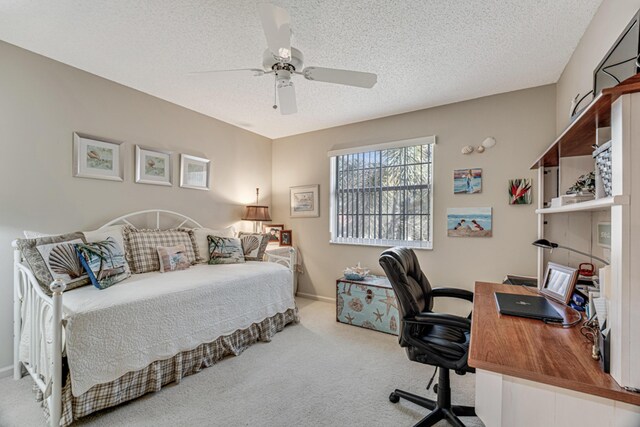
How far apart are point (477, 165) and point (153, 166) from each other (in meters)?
3.48

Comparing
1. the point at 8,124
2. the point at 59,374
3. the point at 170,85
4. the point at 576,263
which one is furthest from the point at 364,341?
the point at 8,124

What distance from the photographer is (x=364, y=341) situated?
276 cm

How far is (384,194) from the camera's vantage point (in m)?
3.60

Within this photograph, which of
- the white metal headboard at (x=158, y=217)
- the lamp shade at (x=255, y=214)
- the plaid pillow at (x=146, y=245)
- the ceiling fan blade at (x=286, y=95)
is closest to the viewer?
the ceiling fan blade at (x=286, y=95)

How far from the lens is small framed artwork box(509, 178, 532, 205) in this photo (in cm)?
269

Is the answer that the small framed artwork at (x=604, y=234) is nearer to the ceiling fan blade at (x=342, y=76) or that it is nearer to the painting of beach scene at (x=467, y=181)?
the painting of beach scene at (x=467, y=181)

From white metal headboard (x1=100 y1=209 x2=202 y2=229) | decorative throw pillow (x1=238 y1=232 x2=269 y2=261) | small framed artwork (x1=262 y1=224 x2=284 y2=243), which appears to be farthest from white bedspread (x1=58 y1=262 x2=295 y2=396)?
small framed artwork (x1=262 y1=224 x2=284 y2=243)

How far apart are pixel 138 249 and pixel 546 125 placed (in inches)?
158

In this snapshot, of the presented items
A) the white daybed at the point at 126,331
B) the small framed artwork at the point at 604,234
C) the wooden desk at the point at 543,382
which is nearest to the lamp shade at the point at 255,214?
the white daybed at the point at 126,331

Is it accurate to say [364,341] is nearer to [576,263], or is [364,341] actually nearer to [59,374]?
[576,263]

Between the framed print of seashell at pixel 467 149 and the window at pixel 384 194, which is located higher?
the framed print of seashell at pixel 467 149

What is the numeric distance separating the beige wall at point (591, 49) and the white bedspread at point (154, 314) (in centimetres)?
298

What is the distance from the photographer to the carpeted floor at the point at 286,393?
168 cm

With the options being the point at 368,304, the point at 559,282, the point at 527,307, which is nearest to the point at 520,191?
the point at 559,282
